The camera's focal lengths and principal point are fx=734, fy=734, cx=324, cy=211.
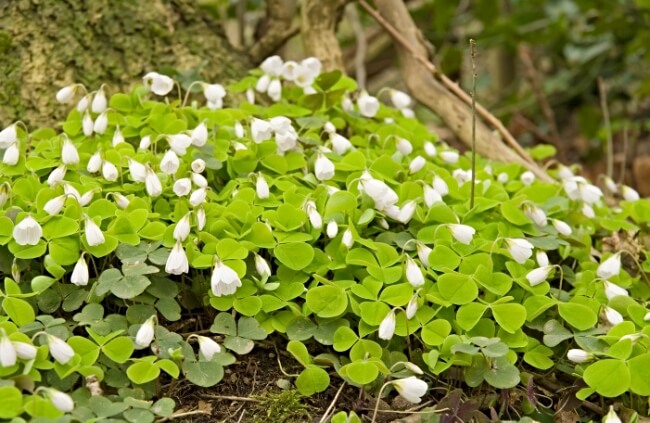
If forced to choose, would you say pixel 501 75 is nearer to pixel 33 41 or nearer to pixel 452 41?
pixel 452 41

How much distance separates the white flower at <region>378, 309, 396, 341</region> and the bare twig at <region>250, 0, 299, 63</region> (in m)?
1.79

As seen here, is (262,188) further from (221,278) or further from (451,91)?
(451,91)

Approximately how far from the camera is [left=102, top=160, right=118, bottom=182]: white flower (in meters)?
1.97

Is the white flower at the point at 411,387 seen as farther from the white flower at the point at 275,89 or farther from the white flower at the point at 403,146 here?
the white flower at the point at 275,89

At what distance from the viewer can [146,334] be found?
1.63 m

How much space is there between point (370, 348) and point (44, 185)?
987 mm

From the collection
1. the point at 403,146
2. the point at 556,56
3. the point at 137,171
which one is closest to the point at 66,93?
the point at 137,171

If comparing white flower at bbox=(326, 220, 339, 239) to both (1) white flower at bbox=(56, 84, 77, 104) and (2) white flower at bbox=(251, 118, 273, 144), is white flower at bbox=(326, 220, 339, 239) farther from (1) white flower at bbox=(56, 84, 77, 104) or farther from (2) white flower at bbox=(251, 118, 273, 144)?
(1) white flower at bbox=(56, 84, 77, 104)

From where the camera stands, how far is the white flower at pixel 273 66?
2545mm

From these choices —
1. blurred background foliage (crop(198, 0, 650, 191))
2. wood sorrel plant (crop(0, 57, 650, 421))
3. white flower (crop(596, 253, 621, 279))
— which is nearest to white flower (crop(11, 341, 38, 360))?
wood sorrel plant (crop(0, 57, 650, 421))

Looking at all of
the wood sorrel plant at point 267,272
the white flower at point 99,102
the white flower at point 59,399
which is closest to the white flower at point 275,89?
the wood sorrel plant at point 267,272

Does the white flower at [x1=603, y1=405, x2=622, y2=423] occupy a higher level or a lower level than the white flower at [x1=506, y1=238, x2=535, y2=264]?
lower

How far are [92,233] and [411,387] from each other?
2.71 ft

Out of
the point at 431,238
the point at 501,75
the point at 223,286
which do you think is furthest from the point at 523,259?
the point at 501,75
